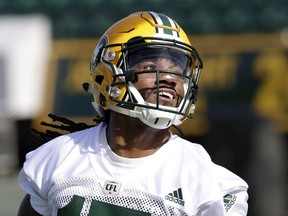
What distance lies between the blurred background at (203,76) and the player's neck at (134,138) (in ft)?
13.3

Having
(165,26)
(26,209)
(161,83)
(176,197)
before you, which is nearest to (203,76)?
(26,209)

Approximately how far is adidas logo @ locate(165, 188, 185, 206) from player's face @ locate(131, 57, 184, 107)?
0.98 feet

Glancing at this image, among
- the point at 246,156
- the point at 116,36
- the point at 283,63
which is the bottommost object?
the point at 246,156

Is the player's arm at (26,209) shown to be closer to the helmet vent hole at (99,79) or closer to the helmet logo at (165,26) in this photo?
the helmet vent hole at (99,79)

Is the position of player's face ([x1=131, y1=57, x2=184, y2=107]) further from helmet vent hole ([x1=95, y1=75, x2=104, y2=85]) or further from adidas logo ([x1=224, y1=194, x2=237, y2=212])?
adidas logo ([x1=224, y1=194, x2=237, y2=212])

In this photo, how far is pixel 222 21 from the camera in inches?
384

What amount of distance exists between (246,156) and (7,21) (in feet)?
12.8

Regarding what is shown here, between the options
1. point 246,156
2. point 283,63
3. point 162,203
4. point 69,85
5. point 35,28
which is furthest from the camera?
point 35,28

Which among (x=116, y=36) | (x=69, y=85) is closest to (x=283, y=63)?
(x=69, y=85)

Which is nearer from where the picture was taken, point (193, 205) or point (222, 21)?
point (193, 205)

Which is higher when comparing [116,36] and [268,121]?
[116,36]

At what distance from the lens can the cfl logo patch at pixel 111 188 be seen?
10.3 ft

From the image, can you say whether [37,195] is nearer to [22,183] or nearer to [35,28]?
[22,183]

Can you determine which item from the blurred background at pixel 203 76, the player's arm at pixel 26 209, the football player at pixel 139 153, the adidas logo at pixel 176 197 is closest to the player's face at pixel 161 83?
the football player at pixel 139 153
